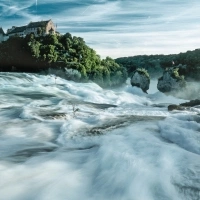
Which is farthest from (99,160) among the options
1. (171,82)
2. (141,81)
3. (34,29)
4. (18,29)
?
(18,29)

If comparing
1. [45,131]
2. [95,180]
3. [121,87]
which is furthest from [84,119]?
[121,87]

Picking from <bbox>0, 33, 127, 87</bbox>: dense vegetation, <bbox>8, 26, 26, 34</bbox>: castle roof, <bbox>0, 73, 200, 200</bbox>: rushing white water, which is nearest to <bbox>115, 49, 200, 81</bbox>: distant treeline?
<bbox>0, 33, 127, 87</bbox>: dense vegetation

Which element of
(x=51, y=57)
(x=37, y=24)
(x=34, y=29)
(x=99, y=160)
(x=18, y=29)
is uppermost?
(x=37, y=24)

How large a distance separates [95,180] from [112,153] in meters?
1.75

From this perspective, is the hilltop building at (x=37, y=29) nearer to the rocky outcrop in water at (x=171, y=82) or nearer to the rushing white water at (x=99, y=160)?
the rocky outcrop in water at (x=171, y=82)

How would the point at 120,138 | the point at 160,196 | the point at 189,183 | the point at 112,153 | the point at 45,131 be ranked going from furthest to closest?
the point at 45,131 → the point at 120,138 → the point at 112,153 → the point at 189,183 → the point at 160,196

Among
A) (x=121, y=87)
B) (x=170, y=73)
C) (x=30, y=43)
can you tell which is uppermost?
(x=30, y=43)

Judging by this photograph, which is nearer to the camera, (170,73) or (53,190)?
(53,190)

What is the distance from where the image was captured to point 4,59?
166 ft

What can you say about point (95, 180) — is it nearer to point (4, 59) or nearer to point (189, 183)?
point (189, 183)

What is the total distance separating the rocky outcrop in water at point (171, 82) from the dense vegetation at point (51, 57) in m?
12.7

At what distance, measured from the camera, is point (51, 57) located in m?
49.7

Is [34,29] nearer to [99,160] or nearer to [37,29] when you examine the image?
[37,29]

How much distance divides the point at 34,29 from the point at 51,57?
109 ft
